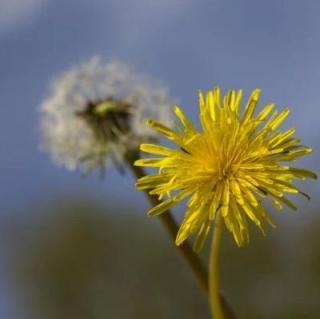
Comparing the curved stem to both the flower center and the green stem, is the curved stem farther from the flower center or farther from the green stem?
the flower center

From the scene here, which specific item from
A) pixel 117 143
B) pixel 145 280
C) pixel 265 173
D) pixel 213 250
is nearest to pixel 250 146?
pixel 265 173

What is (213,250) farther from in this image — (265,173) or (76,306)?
(76,306)

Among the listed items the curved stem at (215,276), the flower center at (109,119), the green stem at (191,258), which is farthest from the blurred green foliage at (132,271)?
the curved stem at (215,276)

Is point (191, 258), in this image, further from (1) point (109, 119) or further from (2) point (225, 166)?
(1) point (109, 119)

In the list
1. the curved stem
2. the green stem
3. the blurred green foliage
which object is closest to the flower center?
the green stem

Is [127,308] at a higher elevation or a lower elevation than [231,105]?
higher

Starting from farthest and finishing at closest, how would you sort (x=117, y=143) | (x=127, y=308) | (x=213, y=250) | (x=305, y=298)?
(x=127, y=308)
(x=305, y=298)
(x=117, y=143)
(x=213, y=250)
